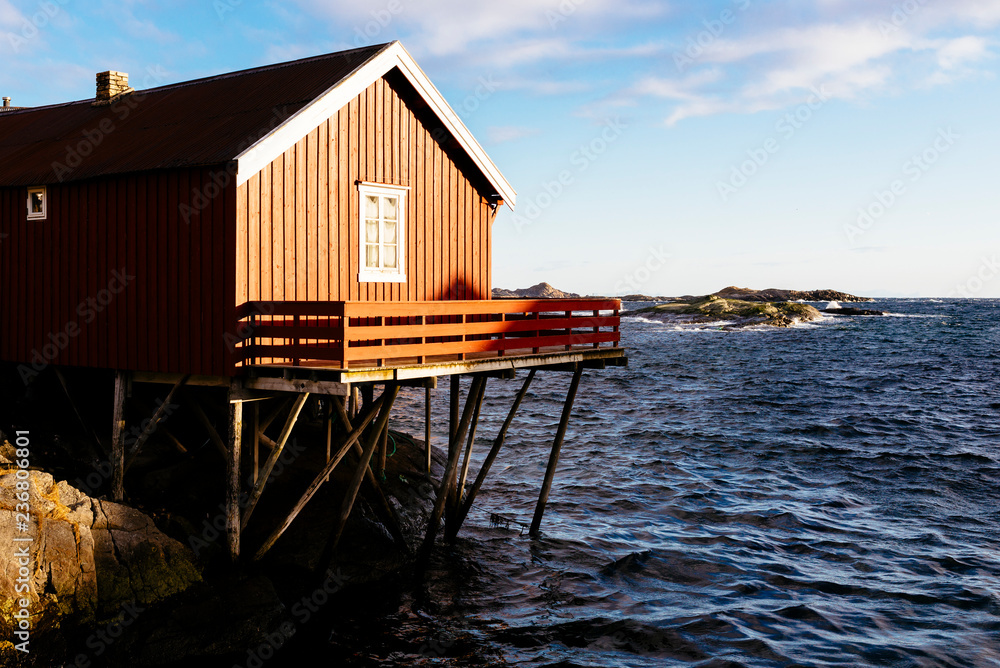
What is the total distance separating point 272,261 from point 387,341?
2926 millimetres

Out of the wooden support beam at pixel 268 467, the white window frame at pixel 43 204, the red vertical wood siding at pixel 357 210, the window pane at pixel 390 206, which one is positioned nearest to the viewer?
the wooden support beam at pixel 268 467

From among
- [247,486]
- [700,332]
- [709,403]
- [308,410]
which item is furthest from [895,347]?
[247,486]

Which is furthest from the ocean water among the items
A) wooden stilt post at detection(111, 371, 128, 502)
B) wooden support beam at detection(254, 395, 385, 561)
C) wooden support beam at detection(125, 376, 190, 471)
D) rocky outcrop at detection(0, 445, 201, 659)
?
wooden stilt post at detection(111, 371, 128, 502)

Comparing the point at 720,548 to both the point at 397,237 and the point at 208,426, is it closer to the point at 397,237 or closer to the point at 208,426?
the point at 397,237

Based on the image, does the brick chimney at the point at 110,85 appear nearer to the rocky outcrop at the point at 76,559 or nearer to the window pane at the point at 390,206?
the window pane at the point at 390,206

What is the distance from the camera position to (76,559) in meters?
10.0

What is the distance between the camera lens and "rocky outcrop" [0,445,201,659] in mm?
9406

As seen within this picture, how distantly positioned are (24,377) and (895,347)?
59.9 meters

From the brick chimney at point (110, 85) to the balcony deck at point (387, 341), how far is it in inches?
364

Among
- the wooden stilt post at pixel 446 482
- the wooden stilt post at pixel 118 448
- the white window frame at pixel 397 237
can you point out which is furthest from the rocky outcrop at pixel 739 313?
the wooden stilt post at pixel 118 448

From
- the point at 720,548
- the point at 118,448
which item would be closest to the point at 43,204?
the point at 118,448

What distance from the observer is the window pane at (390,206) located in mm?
14214

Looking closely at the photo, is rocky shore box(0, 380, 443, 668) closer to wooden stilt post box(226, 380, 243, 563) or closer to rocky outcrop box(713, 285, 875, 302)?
wooden stilt post box(226, 380, 243, 563)

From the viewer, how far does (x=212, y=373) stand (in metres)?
11.8
